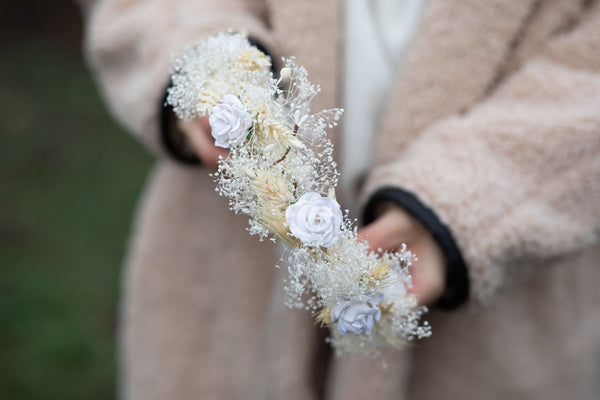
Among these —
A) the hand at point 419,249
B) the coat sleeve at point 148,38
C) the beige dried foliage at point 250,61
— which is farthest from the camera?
the coat sleeve at point 148,38

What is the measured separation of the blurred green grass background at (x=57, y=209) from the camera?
201 centimetres

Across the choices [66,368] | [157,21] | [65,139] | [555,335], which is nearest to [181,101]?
[157,21]

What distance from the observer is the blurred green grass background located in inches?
79.0

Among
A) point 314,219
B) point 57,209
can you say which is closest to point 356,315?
point 314,219

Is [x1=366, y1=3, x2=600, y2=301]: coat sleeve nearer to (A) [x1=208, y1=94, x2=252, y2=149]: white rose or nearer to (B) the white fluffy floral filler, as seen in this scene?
(B) the white fluffy floral filler

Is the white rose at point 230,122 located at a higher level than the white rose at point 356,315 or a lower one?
higher

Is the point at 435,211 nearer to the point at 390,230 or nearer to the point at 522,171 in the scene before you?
the point at 390,230

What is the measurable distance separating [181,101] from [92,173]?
7.72 ft

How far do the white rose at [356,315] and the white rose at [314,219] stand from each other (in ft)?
0.33

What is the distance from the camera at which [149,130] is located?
0.94 metres

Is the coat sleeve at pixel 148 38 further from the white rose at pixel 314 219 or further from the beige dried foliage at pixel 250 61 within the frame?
the white rose at pixel 314 219

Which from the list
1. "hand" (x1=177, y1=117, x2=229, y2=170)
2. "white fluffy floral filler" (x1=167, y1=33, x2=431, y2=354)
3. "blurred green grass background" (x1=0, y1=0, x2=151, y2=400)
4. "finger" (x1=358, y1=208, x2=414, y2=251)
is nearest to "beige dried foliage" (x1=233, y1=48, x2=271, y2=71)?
"white fluffy floral filler" (x1=167, y1=33, x2=431, y2=354)

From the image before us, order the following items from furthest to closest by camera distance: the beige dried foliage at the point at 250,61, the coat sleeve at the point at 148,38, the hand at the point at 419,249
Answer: the coat sleeve at the point at 148,38 < the hand at the point at 419,249 < the beige dried foliage at the point at 250,61

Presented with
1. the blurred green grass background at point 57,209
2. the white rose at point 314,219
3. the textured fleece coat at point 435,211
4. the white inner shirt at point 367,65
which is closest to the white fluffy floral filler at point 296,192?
the white rose at point 314,219
